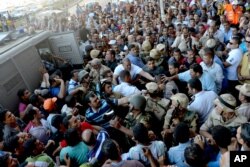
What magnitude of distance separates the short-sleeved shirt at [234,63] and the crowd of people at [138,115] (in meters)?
0.02

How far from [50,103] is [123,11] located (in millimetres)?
10091

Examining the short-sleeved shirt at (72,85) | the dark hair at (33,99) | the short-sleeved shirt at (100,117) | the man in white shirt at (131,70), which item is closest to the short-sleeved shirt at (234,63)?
the man in white shirt at (131,70)

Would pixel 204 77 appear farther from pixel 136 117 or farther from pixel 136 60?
pixel 136 60

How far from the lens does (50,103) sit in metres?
4.30

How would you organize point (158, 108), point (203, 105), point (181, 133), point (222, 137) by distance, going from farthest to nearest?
point (158, 108)
point (203, 105)
point (181, 133)
point (222, 137)

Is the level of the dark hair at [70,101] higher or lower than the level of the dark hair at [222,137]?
lower

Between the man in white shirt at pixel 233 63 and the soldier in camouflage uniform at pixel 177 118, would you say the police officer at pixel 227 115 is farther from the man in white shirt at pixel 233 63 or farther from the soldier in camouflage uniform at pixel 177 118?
the man in white shirt at pixel 233 63

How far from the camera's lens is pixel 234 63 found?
16.7 feet

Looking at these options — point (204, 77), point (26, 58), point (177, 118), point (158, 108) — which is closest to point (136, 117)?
point (158, 108)

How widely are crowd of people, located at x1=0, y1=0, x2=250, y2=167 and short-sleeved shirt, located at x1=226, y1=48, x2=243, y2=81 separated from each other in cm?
2

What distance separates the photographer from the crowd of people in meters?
2.90

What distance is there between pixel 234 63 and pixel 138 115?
244 cm

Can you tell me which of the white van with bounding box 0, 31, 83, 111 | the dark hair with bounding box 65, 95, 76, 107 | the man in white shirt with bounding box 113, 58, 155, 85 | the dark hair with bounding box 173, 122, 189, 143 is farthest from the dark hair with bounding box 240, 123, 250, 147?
the white van with bounding box 0, 31, 83, 111

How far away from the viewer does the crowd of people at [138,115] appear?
2896mm
